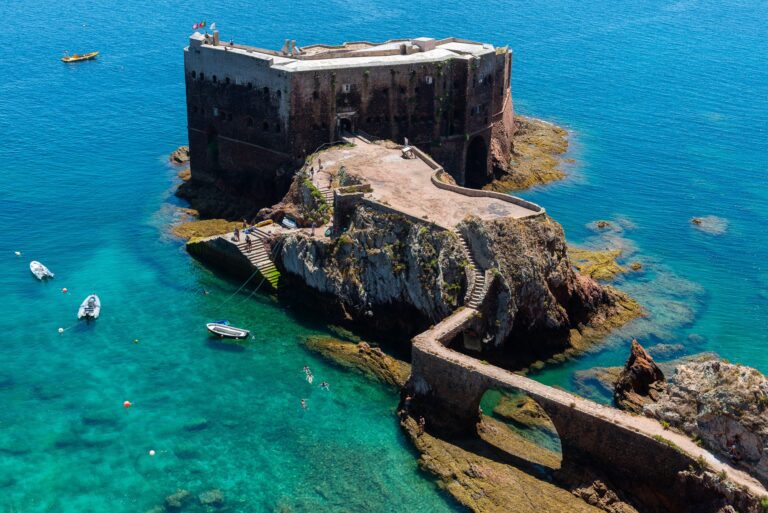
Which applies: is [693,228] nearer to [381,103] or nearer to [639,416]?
[381,103]

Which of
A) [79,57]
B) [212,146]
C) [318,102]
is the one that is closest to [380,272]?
[318,102]

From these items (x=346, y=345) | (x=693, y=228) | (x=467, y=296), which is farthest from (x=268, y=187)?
(x=693, y=228)

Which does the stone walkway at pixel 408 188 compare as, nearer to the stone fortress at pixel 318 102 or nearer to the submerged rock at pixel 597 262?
the stone fortress at pixel 318 102

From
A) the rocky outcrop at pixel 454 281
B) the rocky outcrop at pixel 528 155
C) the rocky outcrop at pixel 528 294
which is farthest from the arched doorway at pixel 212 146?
the rocky outcrop at pixel 528 294

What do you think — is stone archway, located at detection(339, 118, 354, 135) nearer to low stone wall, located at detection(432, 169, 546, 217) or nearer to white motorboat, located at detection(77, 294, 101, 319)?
low stone wall, located at detection(432, 169, 546, 217)

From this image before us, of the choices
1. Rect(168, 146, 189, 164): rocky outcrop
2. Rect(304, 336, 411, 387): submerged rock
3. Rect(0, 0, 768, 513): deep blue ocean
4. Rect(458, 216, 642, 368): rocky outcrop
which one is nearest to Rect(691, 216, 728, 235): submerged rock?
Rect(0, 0, 768, 513): deep blue ocean
